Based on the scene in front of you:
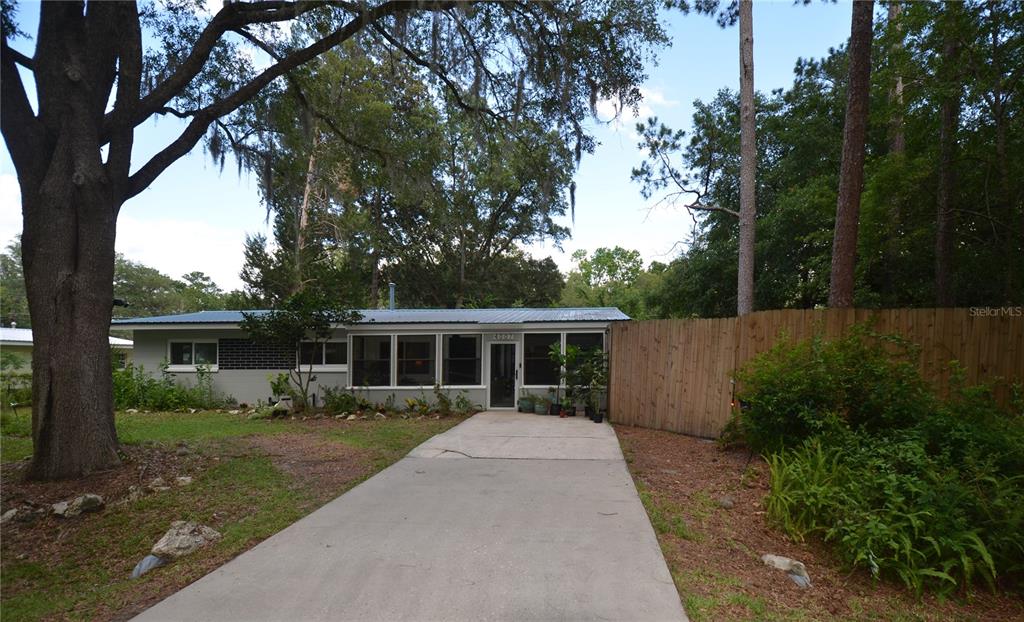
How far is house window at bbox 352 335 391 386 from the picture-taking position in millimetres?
12961

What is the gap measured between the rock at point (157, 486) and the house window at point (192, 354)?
899 centimetres

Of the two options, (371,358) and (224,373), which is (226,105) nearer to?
(371,358)

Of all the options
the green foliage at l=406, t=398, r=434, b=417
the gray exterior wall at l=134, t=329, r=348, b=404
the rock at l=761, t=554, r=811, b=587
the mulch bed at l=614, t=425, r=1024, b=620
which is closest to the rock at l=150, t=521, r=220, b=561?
the mulch bed at l=614, t=425, r=1024, b=620

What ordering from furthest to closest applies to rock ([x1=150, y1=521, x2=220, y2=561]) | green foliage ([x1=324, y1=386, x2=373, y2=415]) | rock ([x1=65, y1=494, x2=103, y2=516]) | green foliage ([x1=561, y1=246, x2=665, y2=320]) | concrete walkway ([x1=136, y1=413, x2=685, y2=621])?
green foliage ([x1=561, y1=246, x2=665, y2=320])
green foliage ([x1=324, y1=386, x2=373, y2=415])
rock ([x1=65, y1=494, x2=103, y2=516])
rock ([x1=150, y1=521, x2=220, y2=561])
concrete walkway ([x1=136, y1=413, x2=685, y2=621])

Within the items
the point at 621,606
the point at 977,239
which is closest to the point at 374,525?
the point at 621,606

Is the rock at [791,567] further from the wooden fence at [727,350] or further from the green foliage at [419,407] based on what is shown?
the green foliage at [419,407]

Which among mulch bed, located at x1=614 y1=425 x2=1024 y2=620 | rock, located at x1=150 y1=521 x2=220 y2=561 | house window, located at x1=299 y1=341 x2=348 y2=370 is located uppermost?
house window, located at x1=299 y1=341 x2=348 y2=370

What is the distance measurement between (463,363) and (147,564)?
9.15 meters

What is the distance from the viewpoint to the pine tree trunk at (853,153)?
6844mm

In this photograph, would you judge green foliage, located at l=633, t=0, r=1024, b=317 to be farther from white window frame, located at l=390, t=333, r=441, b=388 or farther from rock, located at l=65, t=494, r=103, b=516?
rock, located at l=65, t=494, r=103, b=516

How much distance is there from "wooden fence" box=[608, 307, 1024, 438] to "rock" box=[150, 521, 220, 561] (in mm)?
6406

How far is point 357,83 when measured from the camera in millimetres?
12164

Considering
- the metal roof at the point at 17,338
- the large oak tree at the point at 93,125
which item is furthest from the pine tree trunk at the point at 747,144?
the metal roof at the point at 17,338

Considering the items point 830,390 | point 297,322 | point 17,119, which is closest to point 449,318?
point 297,322
